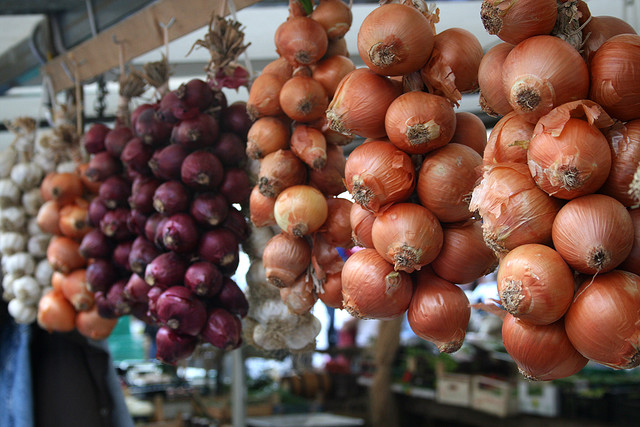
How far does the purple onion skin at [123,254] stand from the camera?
1756 millimetres

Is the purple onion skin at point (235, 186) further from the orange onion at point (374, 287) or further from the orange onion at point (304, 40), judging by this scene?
the orange onion at point (374, 287)

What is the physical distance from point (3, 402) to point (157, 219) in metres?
1.31

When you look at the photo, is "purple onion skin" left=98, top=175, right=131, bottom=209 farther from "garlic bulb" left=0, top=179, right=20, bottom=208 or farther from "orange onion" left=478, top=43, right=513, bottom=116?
"orange onion" left=478, top=43, right=513, bottom=116

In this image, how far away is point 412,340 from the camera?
6.64 m

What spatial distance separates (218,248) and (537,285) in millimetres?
888

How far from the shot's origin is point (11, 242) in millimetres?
2168

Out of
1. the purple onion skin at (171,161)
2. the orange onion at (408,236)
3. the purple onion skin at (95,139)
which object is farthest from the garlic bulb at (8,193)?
the orange onion at (408,236)

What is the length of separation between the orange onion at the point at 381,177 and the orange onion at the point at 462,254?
104 mm

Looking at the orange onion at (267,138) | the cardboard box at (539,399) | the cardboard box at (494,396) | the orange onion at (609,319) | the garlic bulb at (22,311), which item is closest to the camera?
the orange onion at (609,319)

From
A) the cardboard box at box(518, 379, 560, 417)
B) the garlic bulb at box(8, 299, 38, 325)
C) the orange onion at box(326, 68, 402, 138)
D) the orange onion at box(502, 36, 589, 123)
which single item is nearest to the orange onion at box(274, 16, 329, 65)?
the orange onion at box(326, 68, 402, 138)

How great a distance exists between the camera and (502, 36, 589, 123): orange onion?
79cm

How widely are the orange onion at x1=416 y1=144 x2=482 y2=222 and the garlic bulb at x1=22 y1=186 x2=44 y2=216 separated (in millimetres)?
1709

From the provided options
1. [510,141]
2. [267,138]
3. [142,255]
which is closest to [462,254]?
[510,141]

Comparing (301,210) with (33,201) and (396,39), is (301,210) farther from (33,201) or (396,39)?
(33,201)
